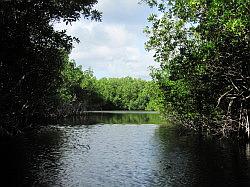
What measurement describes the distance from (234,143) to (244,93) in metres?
5.00

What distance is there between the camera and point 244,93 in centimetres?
2991

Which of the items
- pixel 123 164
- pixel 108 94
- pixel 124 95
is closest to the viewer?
pixel 123 164

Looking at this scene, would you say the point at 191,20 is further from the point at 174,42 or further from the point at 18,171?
the point at 18,171

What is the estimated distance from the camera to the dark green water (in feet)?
62.1

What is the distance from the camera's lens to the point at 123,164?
24.0 meters

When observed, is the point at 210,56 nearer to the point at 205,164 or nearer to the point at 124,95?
the point at 205,164

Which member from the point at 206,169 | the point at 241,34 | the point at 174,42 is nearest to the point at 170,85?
the point at 174,42

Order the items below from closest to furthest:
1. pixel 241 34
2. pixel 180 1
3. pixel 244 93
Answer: pixel 241 34, pixel 180 1, pixel 244 93

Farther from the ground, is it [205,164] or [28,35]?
[28,35]

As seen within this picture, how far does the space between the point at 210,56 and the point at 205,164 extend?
8.06 m

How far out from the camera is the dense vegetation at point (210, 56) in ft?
78.4

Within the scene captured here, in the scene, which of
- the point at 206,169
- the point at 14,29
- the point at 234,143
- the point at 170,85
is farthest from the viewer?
the point at 170,85

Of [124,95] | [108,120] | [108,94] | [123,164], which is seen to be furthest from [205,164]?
[124,95]

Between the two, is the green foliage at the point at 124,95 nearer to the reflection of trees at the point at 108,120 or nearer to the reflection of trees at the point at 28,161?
the reflection of trees at the point at 108,120
